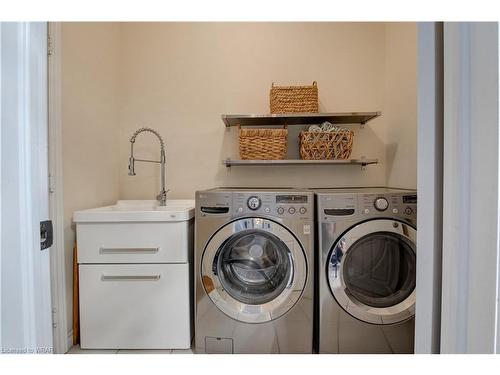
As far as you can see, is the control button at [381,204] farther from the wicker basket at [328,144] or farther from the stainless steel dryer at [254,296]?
the wicker basket at [328,144]

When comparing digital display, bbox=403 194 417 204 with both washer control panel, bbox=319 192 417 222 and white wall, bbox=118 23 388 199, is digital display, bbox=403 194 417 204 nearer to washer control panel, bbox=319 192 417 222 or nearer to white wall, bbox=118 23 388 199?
washer control panel, bbox=319 192 417 222

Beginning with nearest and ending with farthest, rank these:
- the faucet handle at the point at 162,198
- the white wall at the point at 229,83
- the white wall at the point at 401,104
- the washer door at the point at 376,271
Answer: the washer door at the point at 376,271 → the white wall at the point at 401,104 → the faucet handle at the point at 162,198 → the white wall at the point at 229,83

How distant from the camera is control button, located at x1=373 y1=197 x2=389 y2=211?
142cm

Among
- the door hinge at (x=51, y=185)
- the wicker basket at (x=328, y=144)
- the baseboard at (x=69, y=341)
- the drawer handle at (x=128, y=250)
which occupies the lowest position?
the baseboard at (x=69, y=341)

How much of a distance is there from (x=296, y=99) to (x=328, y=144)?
41 cm

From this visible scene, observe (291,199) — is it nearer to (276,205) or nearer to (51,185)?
(276,205)

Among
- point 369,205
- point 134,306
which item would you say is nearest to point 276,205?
point 369,205

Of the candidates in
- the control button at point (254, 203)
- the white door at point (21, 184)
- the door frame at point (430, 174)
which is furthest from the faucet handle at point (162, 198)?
the door frame at point (430, 174)

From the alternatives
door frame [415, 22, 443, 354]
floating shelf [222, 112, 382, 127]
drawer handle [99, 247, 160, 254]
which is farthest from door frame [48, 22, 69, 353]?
door frame [415, 22, 443, 354]

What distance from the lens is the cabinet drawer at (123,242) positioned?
4.90 ft

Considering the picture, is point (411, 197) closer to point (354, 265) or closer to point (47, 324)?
point (354, 265)

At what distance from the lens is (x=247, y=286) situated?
1.54 m

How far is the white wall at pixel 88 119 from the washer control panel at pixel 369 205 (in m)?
1.54

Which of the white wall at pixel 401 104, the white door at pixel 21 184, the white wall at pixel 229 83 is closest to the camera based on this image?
the white door at pixel 21 184
